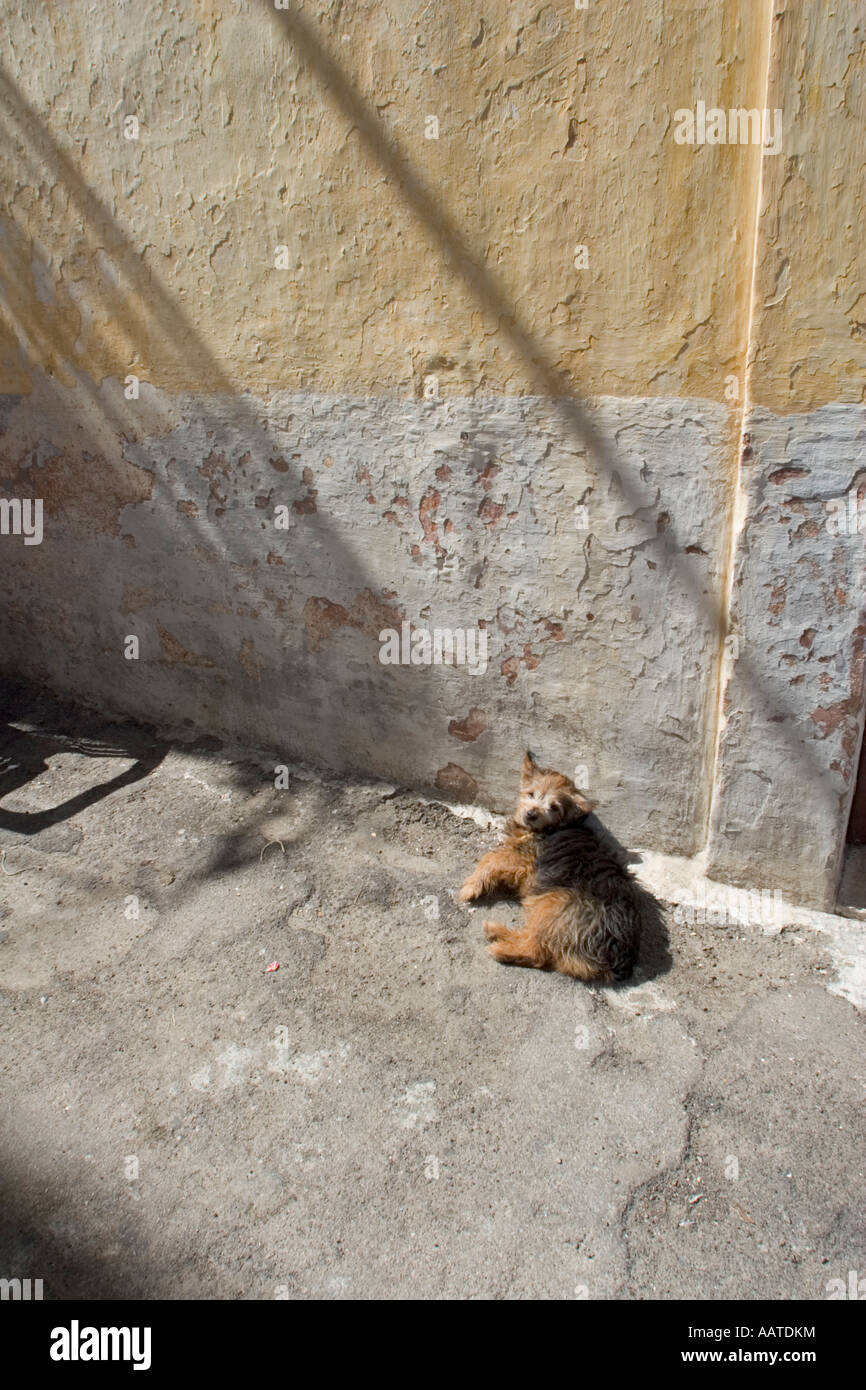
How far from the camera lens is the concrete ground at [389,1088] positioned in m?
2.68

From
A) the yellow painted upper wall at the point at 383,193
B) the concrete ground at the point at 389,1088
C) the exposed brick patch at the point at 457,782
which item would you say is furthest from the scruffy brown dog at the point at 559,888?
the yellow painted upper wall at the point at 383,193

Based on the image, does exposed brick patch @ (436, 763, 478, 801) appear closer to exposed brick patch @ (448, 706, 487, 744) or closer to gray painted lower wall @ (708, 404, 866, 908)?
exposed brick patch @ (448, 706, 487, 744)

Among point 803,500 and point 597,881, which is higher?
point 803,500

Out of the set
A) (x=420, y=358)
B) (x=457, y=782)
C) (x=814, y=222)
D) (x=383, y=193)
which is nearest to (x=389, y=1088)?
(x=457, y=782)

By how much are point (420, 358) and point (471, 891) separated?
2.37m

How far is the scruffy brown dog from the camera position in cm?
363

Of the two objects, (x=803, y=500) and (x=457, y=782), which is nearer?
(x=803, y=500)

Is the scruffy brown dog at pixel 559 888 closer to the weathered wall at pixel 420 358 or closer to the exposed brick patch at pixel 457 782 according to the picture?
the weathered wall at pixel 420 358

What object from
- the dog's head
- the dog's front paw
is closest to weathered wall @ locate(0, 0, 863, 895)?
the dog's head

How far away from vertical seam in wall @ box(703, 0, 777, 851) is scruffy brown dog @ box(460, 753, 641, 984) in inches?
Result: 23.5

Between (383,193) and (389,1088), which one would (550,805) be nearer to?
(389,1088)

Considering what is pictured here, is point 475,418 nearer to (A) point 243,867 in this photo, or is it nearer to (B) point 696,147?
(B) point 696,147

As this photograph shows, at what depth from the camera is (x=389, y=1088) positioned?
127 inches

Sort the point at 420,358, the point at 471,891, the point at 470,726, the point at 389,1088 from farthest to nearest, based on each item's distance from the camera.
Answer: the point at 470,726 → the point at 471,891 → the point at 420,358 → the point at 389,1088
